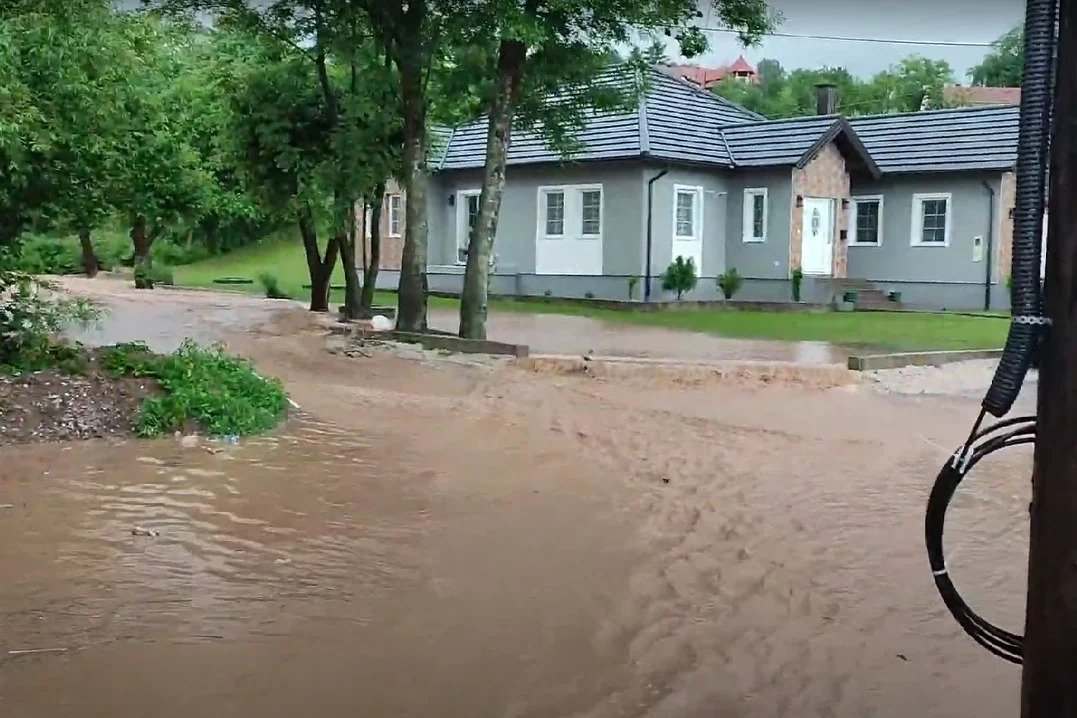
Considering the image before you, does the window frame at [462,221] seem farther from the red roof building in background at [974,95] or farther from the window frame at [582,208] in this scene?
the red roof building in background at [974,95]

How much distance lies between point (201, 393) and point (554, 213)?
19.9m

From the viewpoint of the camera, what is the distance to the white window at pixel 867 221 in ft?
96.4

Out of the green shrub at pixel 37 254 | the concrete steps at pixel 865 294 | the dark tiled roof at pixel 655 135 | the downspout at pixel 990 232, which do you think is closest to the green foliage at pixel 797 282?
the concrete steps at pixel 865 294

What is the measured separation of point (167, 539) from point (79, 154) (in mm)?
4234

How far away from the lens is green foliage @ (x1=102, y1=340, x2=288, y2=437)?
355 inches

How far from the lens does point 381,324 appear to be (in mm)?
18250

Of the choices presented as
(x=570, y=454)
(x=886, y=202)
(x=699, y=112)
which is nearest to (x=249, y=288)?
(x=699, y=112)

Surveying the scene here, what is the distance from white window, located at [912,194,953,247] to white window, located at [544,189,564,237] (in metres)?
8.48

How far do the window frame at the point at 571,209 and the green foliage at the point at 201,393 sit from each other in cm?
1738

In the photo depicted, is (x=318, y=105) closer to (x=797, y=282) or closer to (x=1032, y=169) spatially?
(x=797, y=282)

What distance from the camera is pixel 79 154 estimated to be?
30.5ft

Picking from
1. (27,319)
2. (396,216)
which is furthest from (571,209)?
(27,319)

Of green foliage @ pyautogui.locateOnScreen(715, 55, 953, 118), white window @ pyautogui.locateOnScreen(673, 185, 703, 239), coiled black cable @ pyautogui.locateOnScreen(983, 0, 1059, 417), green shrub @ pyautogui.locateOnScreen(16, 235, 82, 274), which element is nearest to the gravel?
green shrub @ pyautogui.locateOnScreen(16, 235, 82, 274)

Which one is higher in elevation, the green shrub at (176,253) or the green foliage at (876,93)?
the green foliage at (876,93)
